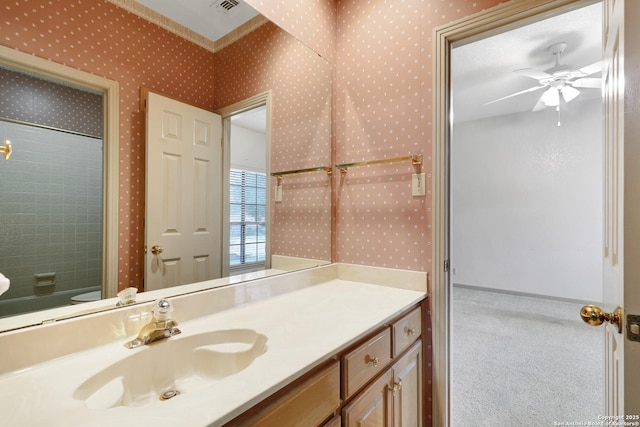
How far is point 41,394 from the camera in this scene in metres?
0.61

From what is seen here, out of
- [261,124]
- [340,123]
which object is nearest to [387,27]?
[340,123]

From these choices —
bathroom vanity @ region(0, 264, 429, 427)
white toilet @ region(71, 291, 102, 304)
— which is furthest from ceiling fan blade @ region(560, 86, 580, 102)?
white toilet @ region(71, 291, 102, 304)

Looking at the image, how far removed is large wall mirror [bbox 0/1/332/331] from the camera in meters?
0.88

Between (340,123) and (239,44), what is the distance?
708mm

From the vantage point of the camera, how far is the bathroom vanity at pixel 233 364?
57 centimetres

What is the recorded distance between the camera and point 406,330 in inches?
48.2

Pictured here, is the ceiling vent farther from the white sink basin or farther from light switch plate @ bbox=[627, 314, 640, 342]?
light switch plate @ bbox=[627, 314, 640, 342]

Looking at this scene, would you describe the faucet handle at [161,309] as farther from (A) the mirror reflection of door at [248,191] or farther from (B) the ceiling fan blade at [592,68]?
(B) the ceiling fan blade at [592,68]

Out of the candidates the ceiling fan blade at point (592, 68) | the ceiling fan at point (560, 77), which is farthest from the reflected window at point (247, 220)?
the ceiling fan blade at point (592, 68)

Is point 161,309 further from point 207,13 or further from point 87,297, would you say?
point 207,13

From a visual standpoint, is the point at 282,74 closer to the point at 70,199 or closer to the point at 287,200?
the point at 287,200

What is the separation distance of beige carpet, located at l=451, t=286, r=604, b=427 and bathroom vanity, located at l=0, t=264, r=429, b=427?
0.63 m

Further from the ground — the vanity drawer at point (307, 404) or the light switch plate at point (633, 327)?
the light switch plate at point (633, 327)

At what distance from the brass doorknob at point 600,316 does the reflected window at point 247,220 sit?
1.16 m
